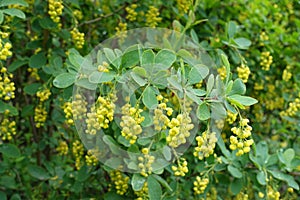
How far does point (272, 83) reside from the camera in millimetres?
2662

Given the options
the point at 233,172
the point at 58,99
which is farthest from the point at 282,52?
the point at 58,99

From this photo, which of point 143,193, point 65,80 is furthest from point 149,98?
point 143,193

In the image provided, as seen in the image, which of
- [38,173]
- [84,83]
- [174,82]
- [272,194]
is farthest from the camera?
[38,173]

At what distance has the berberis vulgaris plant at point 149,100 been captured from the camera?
128cm

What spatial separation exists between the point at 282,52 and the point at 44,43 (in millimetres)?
1210

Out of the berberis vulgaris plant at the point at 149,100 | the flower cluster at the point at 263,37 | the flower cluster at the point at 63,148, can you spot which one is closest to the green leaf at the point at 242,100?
the berberis vulgaris plant at the point at 149,100

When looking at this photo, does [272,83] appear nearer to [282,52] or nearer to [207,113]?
[282,52]

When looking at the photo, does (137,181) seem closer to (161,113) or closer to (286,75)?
(161,113)

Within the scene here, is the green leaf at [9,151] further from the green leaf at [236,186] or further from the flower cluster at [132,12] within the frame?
the green leaf at [236,186]

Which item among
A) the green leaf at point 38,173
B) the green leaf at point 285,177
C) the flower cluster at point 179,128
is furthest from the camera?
the green leaf at point 38,173

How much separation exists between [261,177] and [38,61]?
3.47 feet

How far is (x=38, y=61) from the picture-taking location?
2035 millimetres

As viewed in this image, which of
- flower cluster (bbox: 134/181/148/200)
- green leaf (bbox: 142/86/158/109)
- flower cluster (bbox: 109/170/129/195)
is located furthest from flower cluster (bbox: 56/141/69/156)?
green leaf (bbox: 142/86/158/109)

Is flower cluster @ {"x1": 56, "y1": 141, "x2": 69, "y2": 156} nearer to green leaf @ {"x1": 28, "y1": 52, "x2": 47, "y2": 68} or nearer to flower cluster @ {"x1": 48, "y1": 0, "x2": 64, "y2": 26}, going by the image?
green leaf @ {"x1": 28, "y1": 52, "x2": 47, "y2": 68}
